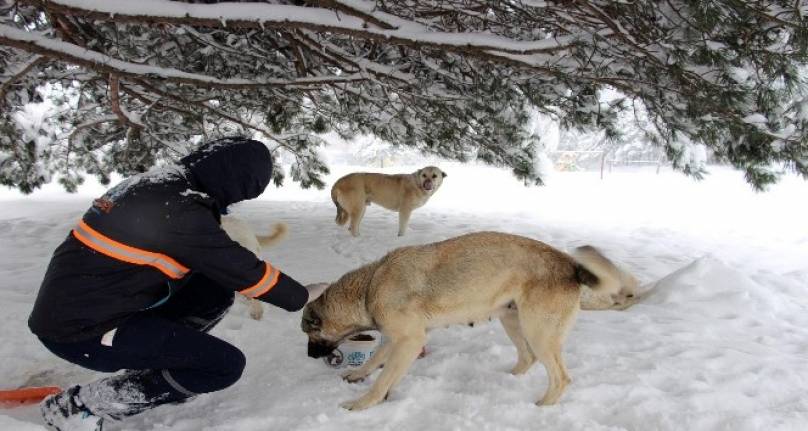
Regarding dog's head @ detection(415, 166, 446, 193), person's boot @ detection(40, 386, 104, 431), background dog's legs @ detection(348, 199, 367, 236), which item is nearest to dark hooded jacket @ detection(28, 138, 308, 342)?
person's boot @ detection(40, 386, 104, 431)

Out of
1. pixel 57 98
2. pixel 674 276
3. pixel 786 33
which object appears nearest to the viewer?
pixel 786 33

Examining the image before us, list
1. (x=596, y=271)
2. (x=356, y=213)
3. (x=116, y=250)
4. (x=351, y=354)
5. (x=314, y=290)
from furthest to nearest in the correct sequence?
(x=356, y=213) < (x=351, y=354) < (x=314, y=290) < (x=596, y=271) < (x=116, y=250)

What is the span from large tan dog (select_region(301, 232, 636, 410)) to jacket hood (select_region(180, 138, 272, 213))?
1131mm

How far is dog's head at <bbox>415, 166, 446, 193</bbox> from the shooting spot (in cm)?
917

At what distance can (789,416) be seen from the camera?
268cm

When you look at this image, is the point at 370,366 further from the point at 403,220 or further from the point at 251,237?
the point at 403,220

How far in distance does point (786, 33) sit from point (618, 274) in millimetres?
2193

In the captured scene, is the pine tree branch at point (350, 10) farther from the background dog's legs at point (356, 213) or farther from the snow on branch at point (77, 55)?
the background dog's legs at point (356, 213)

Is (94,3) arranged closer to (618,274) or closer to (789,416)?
(618,274)

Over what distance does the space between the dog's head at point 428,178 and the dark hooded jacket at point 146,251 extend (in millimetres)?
6711

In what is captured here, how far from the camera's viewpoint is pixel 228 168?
8.27 ft

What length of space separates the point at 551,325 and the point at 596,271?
45 cm

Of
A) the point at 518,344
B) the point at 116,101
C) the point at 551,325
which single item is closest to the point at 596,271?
the point at 551,325

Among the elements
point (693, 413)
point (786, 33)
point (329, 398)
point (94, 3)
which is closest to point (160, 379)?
point (329, 398)
